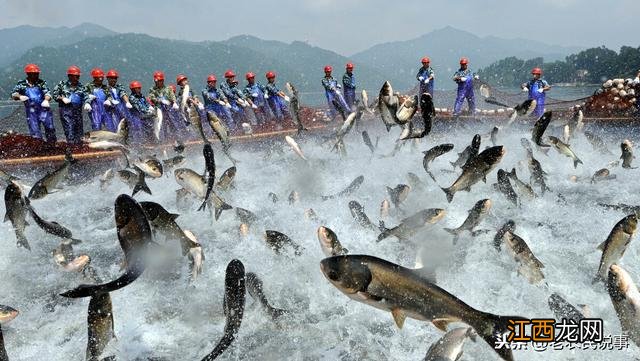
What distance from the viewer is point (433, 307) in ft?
11.6

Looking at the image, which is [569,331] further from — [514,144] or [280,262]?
[514,144]

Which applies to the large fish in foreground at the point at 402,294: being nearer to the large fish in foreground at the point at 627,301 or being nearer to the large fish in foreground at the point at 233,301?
the large fish in foreground at the point at 233,301

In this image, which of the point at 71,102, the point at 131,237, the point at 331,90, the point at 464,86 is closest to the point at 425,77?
the point at 464,86

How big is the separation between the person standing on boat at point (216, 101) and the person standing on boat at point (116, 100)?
350cm

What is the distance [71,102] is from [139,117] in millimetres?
2694

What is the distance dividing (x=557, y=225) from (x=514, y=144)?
8.42m

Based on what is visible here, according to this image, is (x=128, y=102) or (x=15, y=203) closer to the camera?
(x=15, y=203)

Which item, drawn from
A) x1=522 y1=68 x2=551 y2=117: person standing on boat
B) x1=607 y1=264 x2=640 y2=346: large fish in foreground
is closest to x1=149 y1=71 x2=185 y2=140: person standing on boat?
x1=522 y1=68 x2=551 y2=117: person standing on boat

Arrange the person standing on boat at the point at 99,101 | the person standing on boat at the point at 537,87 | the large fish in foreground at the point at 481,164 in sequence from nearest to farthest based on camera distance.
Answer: the large fish in foreground at the point at 481,164 < the person standing on boat at the point at 99,101 < the person standing on boat at the point at 537,87

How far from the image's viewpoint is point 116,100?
15312mm

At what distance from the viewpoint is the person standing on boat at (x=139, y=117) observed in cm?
1597

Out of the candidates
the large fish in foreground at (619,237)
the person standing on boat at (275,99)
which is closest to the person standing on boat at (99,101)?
the person standing on boat at (275,99)

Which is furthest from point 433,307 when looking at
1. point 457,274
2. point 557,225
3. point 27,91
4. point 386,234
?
point 27,91

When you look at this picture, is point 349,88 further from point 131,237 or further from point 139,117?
point 131,237
